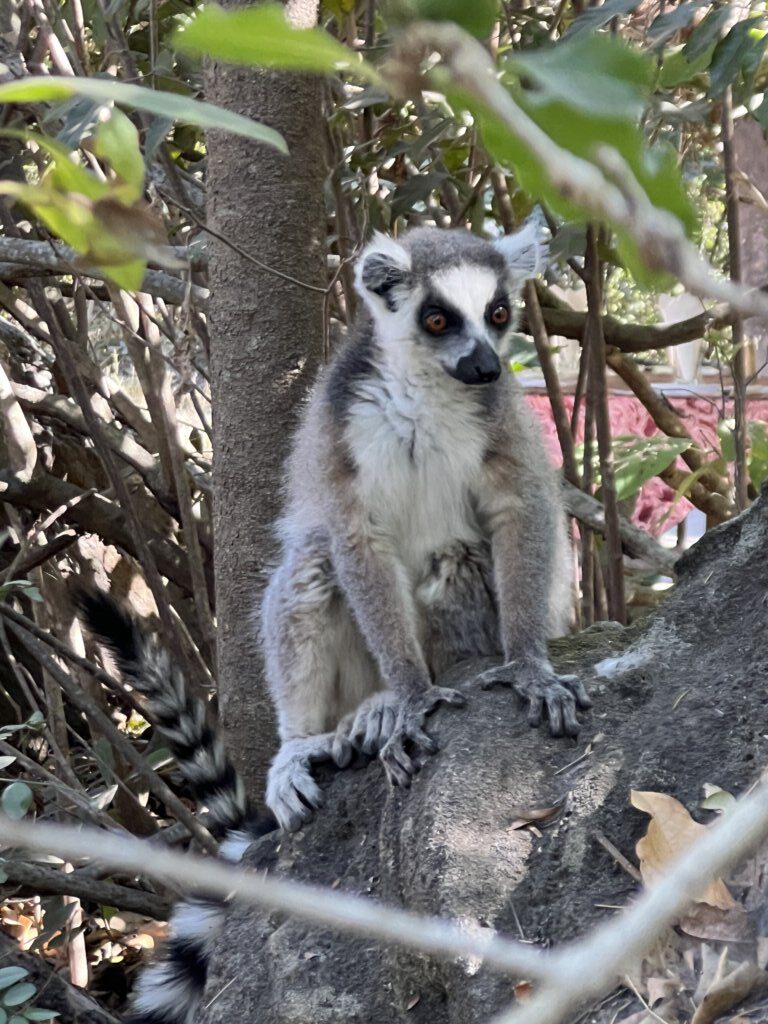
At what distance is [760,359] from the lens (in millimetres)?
6871

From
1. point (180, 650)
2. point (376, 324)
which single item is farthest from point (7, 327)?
point (376, 324)

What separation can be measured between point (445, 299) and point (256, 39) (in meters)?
2.96

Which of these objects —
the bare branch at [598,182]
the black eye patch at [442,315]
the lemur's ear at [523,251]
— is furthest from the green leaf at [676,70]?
the bare branch at [598,182]

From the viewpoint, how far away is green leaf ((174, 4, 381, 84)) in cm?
41

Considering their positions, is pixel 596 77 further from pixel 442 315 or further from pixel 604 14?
pixel 442 315

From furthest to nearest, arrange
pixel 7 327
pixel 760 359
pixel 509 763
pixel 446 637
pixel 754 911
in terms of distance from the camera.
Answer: pixel 760 359 < pixel 7 327 < pixel 446 637 < pixel 509 763 < pixel 754 911

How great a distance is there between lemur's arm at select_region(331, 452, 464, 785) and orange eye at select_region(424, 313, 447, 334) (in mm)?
454

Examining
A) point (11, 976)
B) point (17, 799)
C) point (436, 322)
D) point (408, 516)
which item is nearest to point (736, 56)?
point (436, 322)

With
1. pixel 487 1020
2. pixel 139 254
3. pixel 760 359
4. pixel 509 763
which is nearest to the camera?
pixel 139 254

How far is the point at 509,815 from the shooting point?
2357mm

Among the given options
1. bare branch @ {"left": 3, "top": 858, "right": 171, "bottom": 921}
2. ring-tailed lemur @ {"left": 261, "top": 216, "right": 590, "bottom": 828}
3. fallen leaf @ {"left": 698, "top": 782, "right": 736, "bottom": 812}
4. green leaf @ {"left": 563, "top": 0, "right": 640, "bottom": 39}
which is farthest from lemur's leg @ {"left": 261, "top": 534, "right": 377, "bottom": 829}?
green leaf @ {"left": 563, "top": 0, "right": 640, "bottom": 39}

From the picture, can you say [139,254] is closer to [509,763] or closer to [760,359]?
[509,763]

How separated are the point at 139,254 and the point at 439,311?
2.83 m

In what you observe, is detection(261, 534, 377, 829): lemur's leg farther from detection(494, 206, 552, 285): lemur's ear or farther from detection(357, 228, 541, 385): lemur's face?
detection(494, 206, 552, 285): lemur's ear
